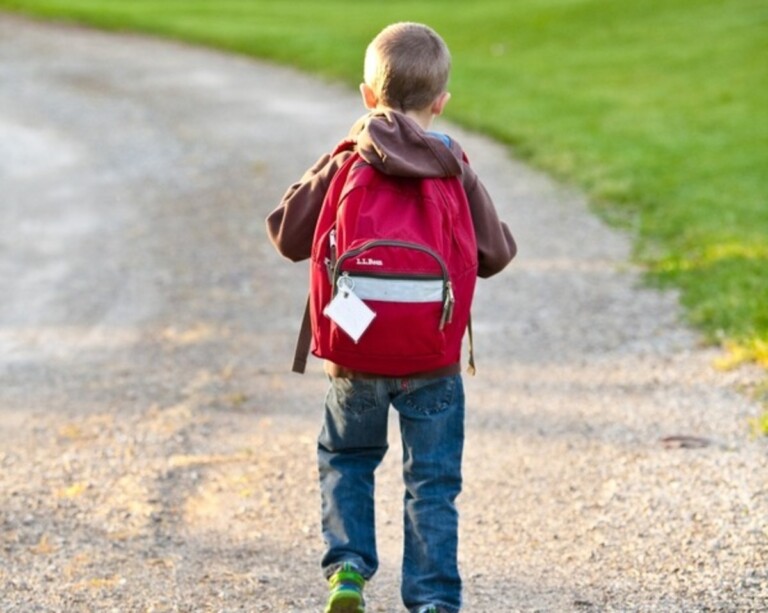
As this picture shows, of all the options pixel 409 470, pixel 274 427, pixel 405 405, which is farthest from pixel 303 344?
pixel 274 427

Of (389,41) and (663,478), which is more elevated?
(389,41)

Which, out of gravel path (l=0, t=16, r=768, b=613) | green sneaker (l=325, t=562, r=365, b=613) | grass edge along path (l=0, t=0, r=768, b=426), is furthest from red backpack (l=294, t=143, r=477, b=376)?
grass edge along path (l=0, t=0, r=768, b=426)

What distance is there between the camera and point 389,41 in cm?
343

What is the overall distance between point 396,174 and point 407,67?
279 mm

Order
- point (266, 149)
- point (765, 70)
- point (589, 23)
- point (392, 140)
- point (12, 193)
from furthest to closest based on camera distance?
point (589, 23)
point (765, 70)
point (266, 149)
point (12, 193)
point (392, 140)

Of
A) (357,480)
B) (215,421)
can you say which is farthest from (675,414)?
(357,480)

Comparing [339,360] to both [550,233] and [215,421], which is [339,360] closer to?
[215,421]

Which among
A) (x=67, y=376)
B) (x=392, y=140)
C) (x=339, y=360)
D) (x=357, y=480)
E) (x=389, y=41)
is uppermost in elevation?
(x=389, y=41)

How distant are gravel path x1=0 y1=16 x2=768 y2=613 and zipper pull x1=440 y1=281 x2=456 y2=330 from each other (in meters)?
1.00

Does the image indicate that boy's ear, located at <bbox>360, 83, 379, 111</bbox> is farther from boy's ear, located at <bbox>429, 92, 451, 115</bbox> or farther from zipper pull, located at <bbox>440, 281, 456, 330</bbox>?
zipper pull, located at <bbox>440, 281, 456, 330</bbox>

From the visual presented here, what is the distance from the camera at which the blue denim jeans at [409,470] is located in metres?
3.56

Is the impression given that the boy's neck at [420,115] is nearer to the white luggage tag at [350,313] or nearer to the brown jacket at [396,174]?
the brown jacket at [396,174]

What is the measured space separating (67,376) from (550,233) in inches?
161

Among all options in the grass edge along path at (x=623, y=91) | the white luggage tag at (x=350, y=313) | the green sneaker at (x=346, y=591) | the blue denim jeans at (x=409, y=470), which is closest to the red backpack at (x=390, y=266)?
the white luggage tag at (x=350, y=313)
